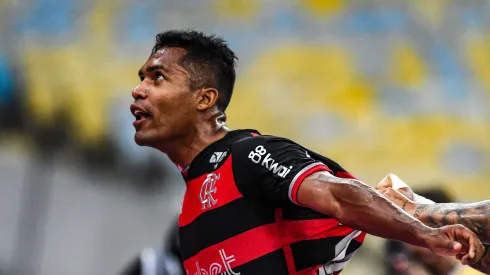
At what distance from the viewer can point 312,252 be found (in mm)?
2887

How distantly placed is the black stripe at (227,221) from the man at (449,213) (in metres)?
0.63

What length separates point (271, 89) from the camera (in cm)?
766

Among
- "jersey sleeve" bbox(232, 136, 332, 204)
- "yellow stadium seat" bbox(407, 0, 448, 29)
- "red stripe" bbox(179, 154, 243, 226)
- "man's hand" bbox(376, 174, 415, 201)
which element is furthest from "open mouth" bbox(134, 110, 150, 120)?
"yellow stadium seat" bbox(407, 0, 448, 29)

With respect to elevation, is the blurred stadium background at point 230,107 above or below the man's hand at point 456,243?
above

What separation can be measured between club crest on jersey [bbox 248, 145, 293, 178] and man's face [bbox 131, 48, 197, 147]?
605 mm

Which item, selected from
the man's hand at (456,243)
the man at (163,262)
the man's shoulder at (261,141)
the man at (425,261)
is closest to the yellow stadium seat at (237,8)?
the man at (163,262)

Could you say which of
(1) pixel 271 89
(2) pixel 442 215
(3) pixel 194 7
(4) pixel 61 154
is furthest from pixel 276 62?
(2) pixel 442 215

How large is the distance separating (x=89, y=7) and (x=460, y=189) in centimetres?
392

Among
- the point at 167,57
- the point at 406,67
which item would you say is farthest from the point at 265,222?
the point at 406,67

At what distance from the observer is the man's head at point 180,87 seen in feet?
11.1

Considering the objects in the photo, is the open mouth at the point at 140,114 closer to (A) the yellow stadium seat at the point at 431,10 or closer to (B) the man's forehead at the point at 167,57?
(B) the man's forehead at the point at 167,57

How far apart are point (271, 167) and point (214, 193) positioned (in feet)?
1.11

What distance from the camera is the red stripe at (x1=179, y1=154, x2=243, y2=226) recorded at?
9.68 feet

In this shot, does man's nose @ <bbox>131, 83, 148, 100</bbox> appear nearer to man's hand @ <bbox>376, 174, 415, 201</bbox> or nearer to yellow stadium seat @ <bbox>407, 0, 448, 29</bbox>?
man's hand @ <bbox>376, 174, 415, 201</bbox>
